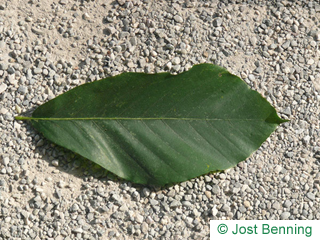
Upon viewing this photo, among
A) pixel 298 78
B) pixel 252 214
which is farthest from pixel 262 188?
pixel 298 78

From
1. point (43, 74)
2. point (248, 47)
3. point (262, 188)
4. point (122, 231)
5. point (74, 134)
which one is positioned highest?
point (248, 47)

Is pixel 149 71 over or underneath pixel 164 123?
over

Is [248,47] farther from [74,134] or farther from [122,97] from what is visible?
[74,134]

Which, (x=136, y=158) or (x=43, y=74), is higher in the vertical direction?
(x=43, y=74)
